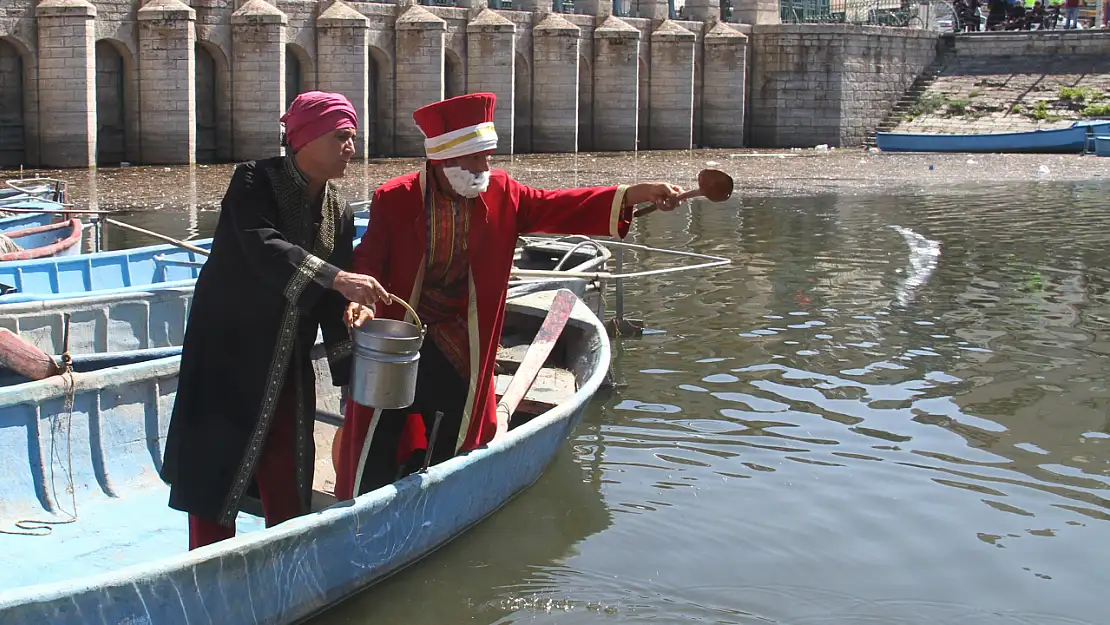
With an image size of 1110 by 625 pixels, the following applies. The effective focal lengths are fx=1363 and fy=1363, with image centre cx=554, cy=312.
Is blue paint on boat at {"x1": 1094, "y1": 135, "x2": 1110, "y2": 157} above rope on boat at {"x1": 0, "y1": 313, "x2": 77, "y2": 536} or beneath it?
above

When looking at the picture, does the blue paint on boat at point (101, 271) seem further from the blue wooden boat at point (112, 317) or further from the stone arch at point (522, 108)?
the stone arch at point (522, 108)

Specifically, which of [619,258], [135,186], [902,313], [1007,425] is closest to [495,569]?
[1007,425]

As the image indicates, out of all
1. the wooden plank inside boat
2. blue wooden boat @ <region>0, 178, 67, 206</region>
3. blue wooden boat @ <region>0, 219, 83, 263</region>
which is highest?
blue wooden boat @ <region>0, 178, 67, 206</region>

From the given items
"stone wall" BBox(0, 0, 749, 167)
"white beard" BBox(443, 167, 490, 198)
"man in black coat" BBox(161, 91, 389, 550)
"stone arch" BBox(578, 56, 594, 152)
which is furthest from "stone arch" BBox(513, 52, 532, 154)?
"man in black coat" BBox(161, 91, 389, 550)

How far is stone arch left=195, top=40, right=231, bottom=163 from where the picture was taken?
28.8 meters

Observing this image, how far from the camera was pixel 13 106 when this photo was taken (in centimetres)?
2664

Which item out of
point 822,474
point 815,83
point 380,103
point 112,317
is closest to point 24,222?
point 112,317

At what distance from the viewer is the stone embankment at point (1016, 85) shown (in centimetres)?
3666

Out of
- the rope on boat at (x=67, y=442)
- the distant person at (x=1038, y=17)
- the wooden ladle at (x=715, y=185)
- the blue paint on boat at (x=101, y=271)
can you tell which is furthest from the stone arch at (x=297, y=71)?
the wooden ladle at (x=715, y=185)

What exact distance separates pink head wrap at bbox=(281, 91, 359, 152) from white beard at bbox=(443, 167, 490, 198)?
1.97ft

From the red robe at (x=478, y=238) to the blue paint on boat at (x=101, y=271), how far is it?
16.0 ft

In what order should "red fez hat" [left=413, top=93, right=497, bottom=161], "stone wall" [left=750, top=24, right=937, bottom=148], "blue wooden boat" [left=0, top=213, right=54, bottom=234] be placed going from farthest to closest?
"stone wall" [left=750, top=24, right=937, bottom=148]
"blue wooden boat" [left=0, top=213, right=54, bottom=234]
"red fez hat" [left=413, top=93, right=497, bottom=161]

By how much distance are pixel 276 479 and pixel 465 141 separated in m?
1.40

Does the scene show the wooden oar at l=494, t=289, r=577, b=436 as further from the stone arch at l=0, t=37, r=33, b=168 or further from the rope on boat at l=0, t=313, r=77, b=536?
the stone arch at l=0, t=37, r=33, b=168
